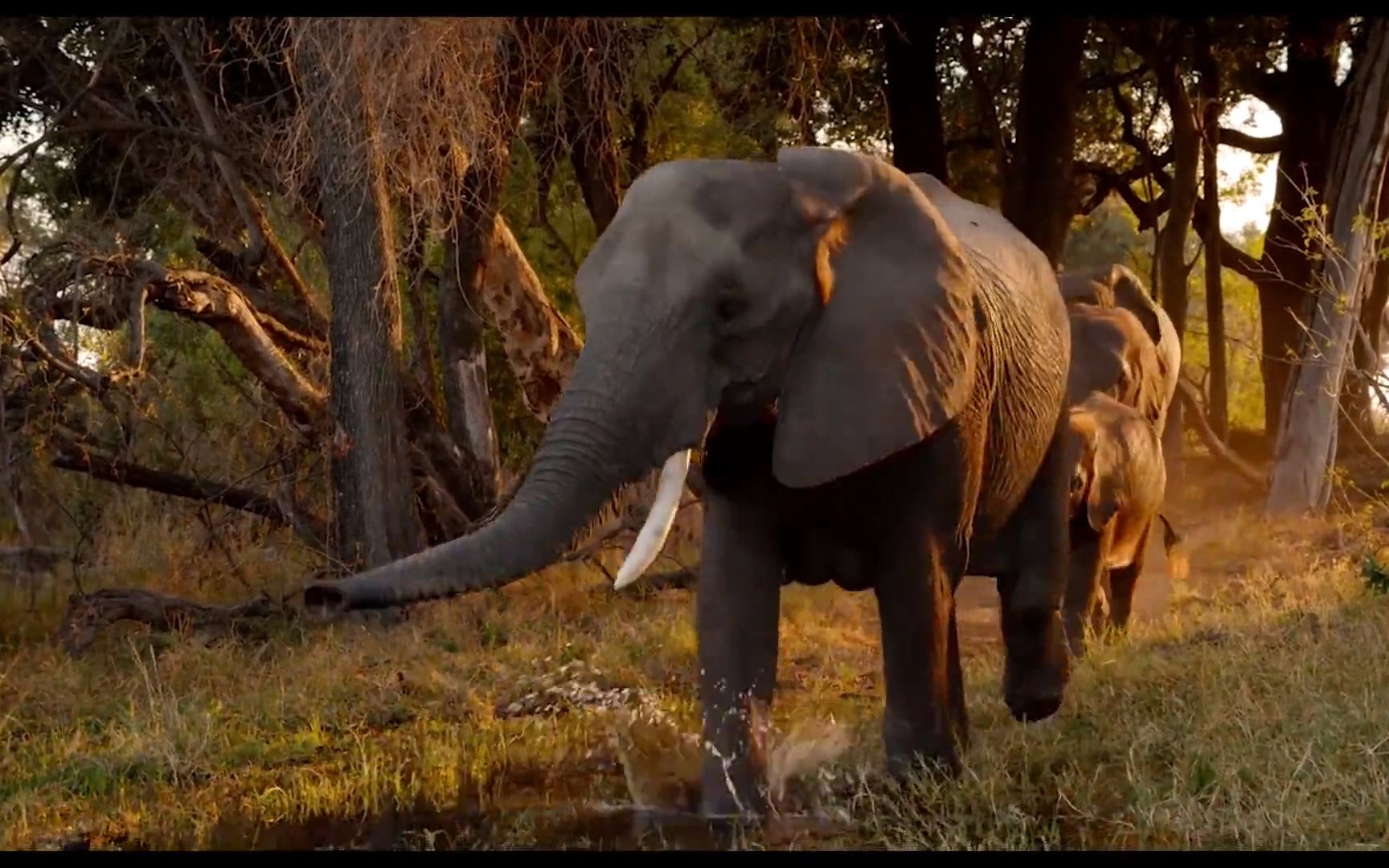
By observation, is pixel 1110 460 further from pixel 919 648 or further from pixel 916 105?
pixel 916 105

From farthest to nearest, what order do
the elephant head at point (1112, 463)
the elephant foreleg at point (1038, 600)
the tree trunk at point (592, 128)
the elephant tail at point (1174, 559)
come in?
the elephant tail at point (1174, 559), the tree trunk at point (592, 128), the elephant head at point (1112, 463), the elephant foreleg at point (1038, 600)

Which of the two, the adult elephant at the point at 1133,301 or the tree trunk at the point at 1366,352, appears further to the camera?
the tree trunk at the point at 1366,352

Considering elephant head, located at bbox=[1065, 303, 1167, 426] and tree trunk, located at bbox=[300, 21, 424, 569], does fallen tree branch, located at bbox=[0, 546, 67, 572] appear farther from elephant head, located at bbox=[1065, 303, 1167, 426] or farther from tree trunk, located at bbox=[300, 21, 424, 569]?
elephant head, located at bbox=[1065, 303, 1167, 426]

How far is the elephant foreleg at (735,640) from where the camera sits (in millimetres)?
5125

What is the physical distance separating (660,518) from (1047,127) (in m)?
8.94

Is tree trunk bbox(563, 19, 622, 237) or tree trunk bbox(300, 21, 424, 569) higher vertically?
tree trunk bbox(563, 19, 622, 237)

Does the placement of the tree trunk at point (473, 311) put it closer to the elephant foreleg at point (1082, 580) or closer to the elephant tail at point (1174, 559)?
the elephant foreleg at point (1082, 580)

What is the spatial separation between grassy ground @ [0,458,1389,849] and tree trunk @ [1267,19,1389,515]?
3.34m

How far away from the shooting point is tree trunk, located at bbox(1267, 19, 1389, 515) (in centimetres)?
1223

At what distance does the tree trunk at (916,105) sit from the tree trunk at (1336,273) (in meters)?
3.25

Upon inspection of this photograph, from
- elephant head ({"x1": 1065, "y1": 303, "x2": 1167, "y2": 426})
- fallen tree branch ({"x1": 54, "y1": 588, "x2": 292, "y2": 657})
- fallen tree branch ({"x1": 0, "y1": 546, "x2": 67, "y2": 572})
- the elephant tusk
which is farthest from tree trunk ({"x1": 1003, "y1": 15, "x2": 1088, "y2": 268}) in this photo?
the elephant tusk

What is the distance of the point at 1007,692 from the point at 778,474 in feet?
7.57

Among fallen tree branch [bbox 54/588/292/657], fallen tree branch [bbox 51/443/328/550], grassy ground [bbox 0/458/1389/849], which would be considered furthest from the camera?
fallen tree branch [bbox 51/443/328/550]

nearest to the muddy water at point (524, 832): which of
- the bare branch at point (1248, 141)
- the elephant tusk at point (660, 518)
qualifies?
the elephant tusk at point (660, 518)
